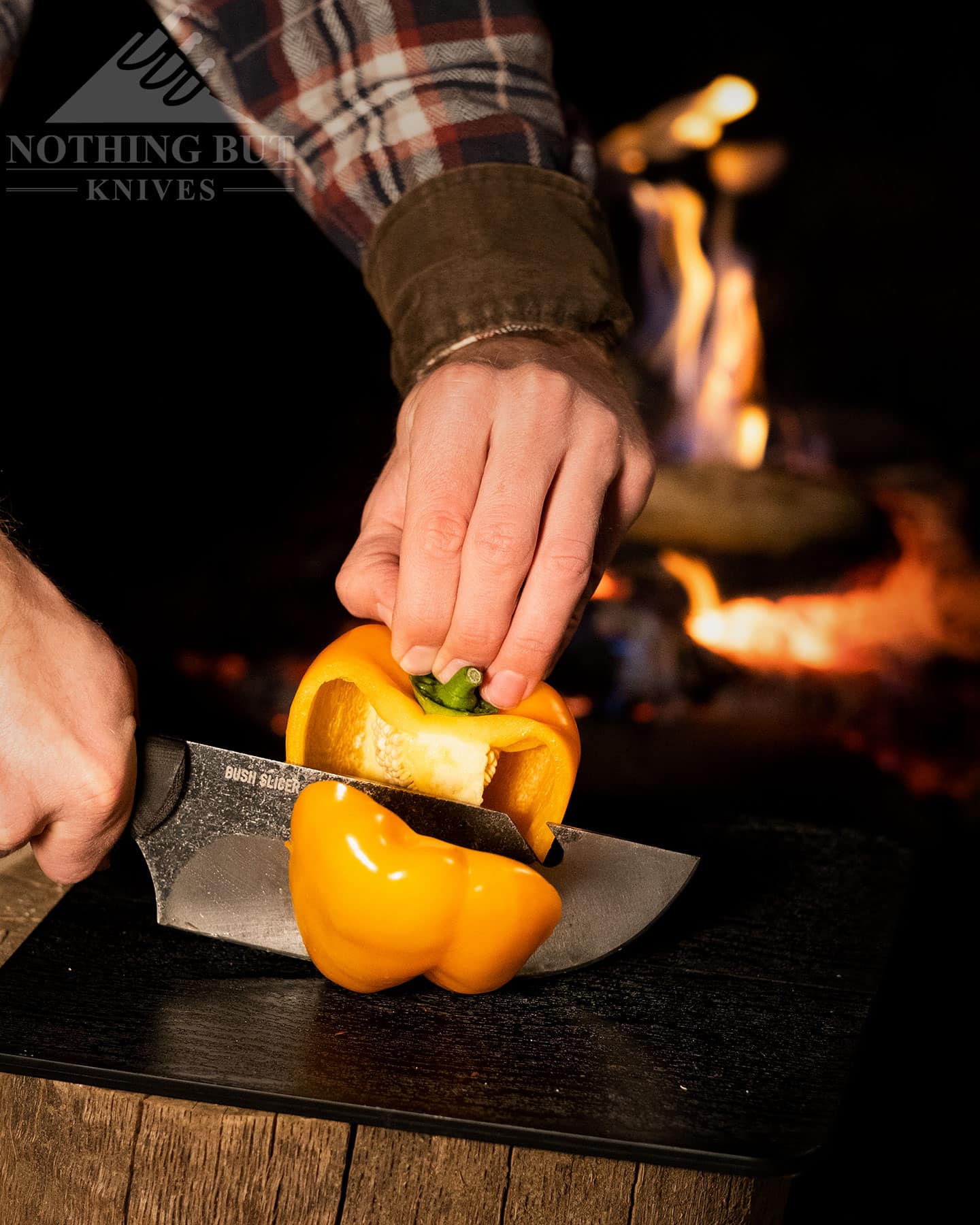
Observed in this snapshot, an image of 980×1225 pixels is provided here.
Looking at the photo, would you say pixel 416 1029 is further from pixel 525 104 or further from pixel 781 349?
pixel 781 349

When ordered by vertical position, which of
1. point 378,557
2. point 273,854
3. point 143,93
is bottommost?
point 273,854

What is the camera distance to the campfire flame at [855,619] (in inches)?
118

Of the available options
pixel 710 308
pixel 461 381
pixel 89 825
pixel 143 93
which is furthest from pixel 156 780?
pixel 710 308

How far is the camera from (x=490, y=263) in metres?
1.47

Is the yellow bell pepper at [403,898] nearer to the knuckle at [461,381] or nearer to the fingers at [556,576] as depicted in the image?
the fingers at [556,576]

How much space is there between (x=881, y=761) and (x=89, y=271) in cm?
231

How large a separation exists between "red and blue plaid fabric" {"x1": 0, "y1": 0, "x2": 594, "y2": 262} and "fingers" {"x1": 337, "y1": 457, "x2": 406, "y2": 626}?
512mm

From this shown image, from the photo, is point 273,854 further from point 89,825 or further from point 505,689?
point 505,689

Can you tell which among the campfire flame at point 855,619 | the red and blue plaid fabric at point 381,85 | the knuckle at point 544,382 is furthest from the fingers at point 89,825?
the campfire flame at point 855,619

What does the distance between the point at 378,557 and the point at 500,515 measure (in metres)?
0.21

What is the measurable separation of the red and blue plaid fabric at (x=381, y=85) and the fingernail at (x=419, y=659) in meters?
0.73

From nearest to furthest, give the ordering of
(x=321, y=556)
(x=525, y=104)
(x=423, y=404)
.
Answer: (x=423, y=404)
(x=525, y=104)
(x=321, y=556)

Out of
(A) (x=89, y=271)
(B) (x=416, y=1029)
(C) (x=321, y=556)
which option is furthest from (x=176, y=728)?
(B) (x=416, y=1029)

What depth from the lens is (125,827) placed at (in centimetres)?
129
